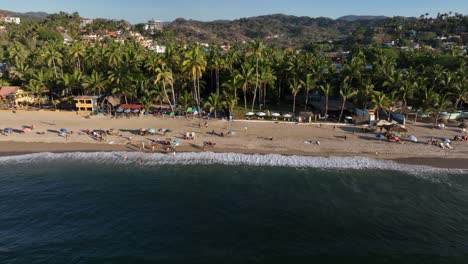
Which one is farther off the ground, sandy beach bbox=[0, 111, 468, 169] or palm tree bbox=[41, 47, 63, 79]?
palm tree bbox=[41, 47, 63, 79]

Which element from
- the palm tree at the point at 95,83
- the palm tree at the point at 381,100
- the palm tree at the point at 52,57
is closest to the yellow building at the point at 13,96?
the palm tree at the point at 52,57

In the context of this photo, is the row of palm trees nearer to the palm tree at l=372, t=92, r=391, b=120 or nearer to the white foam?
the palm tree at l=372, t=92, r=391, b=120

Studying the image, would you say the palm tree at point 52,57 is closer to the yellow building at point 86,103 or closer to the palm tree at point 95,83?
the palm tree at point 95,83

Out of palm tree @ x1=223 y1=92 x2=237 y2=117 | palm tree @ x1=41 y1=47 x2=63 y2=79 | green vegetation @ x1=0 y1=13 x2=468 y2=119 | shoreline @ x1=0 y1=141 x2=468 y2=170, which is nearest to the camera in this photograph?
shoreline @ x1=0 y1=141 x2=468 y2=170

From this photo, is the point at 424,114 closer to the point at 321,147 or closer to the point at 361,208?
the point at 321,147

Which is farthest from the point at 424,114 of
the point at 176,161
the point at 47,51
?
the point at 47,51

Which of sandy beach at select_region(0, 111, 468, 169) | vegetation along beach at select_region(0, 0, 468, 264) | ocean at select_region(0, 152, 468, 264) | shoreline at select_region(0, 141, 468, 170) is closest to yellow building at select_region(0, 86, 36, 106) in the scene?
vegetation along beach at select_region(0, 0, 468, 264)
